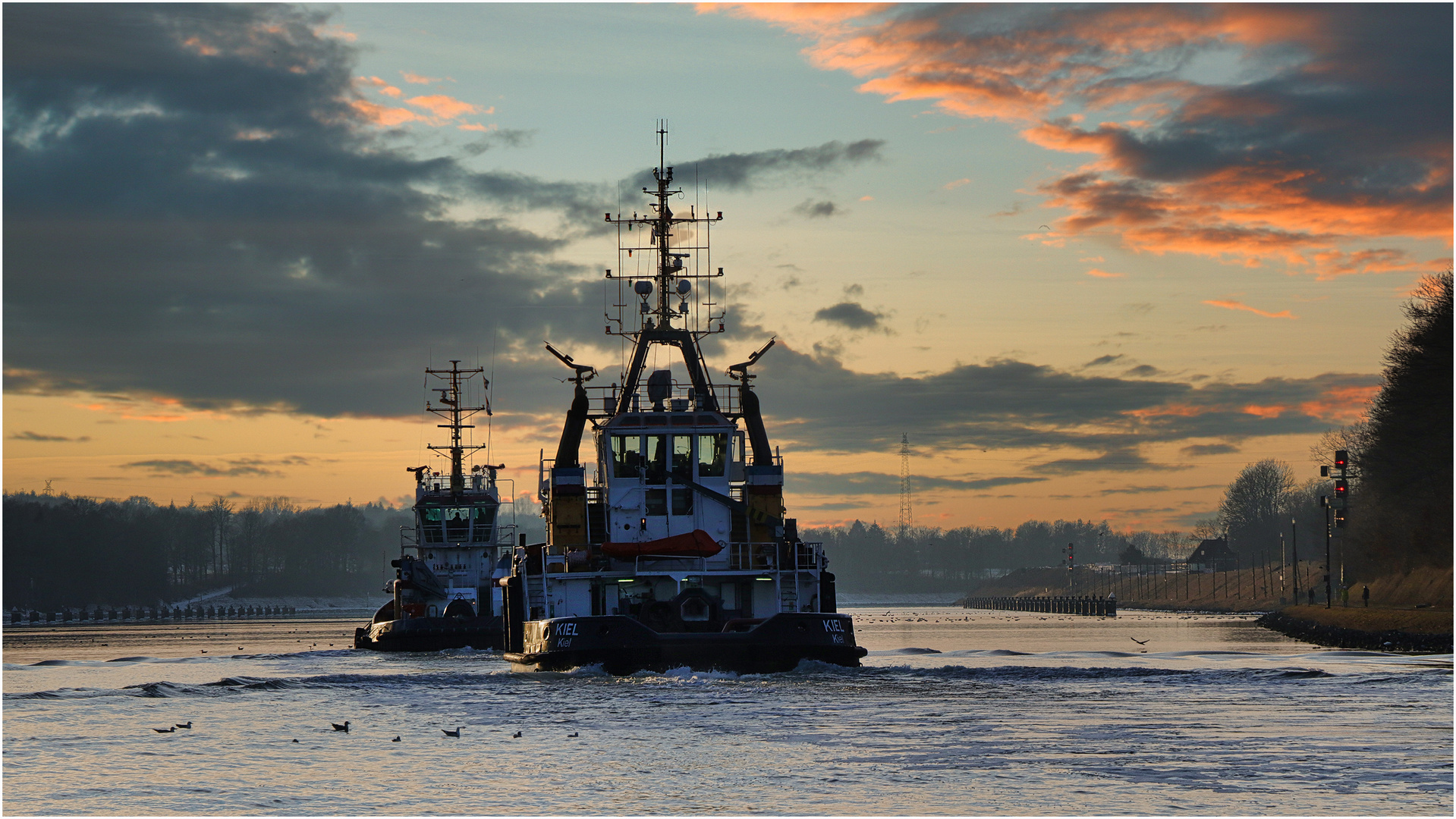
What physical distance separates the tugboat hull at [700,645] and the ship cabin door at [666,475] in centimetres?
567

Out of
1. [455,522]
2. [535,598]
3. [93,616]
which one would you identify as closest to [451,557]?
[455,522]

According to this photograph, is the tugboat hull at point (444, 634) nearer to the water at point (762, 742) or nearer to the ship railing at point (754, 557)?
the water at point (762, 742)

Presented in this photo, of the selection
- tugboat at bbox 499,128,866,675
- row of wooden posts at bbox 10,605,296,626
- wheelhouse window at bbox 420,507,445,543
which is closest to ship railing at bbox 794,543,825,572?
tugboat at bbox 499,128,866,675

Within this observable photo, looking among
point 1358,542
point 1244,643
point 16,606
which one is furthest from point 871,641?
point 16,606

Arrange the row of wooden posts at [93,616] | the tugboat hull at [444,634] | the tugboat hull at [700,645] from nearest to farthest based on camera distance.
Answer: the tugboat hull at [700,645]
the tugboat hull at [444,634]
the row of wooden posts at [93,616]

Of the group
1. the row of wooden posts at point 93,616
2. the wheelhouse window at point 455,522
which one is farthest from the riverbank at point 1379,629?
the row of wooden posts at point 93,616

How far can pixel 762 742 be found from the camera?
91.8 feet

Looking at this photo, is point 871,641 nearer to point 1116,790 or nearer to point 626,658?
point 626,658

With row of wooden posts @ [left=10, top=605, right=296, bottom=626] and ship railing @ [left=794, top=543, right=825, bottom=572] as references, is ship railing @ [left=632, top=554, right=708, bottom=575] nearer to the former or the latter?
ship railing @ [left=794, top=543, right=825, bottom=572]

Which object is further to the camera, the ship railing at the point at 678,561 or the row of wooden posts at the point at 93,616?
the row of wooden posts at the point at 93,616

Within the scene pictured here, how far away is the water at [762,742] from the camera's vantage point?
21.8m

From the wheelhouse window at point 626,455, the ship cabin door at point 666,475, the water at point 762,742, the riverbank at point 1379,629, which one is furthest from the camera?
the riverbank at point 1379,629

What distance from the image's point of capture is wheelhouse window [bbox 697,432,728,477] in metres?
47.2

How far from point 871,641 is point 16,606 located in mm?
133213
